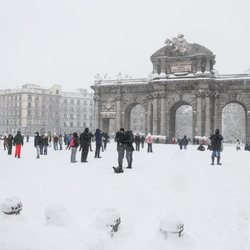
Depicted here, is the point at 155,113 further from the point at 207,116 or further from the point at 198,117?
the point at 207,116

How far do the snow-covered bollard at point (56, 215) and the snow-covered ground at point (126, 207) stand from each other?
20 millimetres

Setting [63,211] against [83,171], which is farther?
[83,171]

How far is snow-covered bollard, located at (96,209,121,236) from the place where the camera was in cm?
838

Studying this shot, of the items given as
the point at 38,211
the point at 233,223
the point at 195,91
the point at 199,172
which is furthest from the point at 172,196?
the point at 195,91

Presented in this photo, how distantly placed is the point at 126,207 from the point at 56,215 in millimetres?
2882

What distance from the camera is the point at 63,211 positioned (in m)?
8.50

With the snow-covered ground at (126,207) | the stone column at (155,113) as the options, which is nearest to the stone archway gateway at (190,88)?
the stone column at (155,113)

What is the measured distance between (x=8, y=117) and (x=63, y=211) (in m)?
106

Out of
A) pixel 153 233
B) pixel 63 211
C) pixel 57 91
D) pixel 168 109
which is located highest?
pixel 57 91

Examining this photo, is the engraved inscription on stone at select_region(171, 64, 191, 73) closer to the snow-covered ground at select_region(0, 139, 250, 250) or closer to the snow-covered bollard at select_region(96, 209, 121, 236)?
the snow-covered ground at select_region(0, 139, 250, 250)

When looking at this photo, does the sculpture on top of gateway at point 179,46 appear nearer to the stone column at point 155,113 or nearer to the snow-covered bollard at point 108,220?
the stone column at point 155,113

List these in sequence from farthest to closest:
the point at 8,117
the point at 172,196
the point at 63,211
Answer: the point at 8,117, the point at 172,196, the point at 63,211

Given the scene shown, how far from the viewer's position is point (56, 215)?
8391 mm

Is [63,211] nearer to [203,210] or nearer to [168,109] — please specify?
[203,210]
